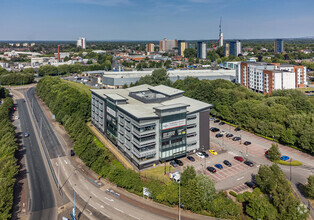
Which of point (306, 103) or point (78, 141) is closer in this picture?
point (78, 141)

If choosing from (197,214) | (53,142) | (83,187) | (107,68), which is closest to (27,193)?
(83,187)

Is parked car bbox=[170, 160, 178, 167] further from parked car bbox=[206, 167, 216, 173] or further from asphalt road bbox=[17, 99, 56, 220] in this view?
asphalt road bbox=[17, 99, 56, 220]

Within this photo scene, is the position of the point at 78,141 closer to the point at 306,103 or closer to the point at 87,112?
the point at 87,112

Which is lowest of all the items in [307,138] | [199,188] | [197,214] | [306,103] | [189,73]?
[197,214]

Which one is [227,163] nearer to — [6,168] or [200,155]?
[200,155]

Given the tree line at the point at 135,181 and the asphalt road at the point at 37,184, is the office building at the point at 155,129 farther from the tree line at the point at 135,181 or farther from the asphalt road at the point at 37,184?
the asphalt road at the point at 37,184

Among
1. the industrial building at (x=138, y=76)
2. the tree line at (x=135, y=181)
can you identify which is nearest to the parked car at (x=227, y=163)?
the tree line at (x=135, y=181)

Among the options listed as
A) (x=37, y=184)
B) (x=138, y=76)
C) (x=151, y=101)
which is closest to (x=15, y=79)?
(x=138, y=76)
